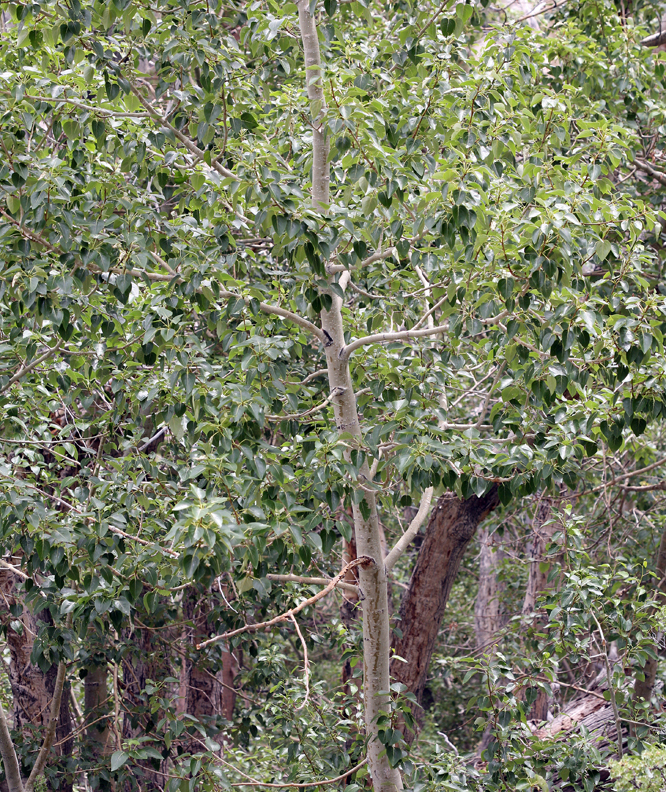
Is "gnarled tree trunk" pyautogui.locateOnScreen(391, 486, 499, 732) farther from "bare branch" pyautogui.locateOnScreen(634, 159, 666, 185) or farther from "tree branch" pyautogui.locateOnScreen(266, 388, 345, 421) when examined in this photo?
"bare branch" pyautogui.locateOnScreen(634, 159, 666, 185)

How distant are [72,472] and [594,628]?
148 inches

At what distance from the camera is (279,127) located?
4246 mm

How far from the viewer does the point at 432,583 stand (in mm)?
5859

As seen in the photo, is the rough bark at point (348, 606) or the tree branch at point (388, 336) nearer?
the tree branch at point (388, 336)

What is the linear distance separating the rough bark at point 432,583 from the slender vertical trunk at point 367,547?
191 centimetres

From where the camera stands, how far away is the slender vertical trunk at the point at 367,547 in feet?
12.0

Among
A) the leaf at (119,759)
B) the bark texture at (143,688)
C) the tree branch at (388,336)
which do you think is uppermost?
the tree branch at (388,336)

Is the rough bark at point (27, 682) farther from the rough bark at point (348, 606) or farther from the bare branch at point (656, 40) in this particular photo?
the bare branch at point (656, 40)

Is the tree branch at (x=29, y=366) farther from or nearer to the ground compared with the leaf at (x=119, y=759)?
farther from the ground

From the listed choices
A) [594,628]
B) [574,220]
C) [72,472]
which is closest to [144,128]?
[574,220]

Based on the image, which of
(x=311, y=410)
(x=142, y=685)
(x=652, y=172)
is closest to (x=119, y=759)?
(x=311, y=410)

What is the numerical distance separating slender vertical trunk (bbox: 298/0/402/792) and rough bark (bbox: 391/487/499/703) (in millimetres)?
1913

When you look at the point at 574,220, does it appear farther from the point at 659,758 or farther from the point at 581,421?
the point at 659,758

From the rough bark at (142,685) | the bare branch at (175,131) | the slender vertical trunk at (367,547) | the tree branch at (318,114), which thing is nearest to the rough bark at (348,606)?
the slender vertical trunk at (367,547)
